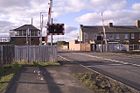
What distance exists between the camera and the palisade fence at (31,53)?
35.7m

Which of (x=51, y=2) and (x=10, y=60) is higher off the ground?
(x=51, y=2)

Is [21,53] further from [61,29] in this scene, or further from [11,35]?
[11,35]

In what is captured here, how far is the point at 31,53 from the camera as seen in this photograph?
36.1 metres

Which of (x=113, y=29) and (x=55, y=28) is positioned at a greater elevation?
(x=113, y=29)

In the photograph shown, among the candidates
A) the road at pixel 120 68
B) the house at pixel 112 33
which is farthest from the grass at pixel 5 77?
the house at pixel 112 33

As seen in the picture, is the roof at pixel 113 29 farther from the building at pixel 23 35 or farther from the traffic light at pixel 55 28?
the traffic light at pixel 55 28

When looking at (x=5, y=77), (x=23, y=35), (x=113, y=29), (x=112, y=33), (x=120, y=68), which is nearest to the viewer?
(x=5, y=77)

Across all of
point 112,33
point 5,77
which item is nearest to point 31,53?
point 5,77

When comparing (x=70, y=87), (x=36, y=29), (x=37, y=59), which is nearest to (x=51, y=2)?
(x=37, y=59)

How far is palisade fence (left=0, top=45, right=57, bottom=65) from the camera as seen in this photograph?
35656 millimetres

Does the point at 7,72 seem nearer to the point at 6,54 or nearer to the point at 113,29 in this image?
the point at 6,54

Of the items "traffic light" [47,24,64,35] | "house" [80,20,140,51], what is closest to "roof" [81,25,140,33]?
"house" [80,20,140,51]

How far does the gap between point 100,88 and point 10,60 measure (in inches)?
845

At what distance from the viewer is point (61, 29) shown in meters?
37.3
